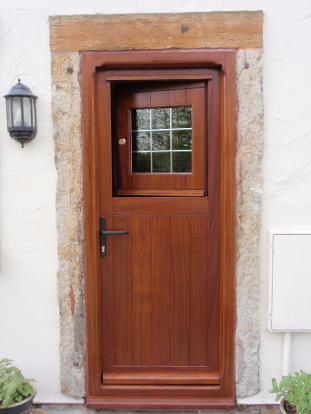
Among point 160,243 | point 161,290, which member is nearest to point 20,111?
point 160,243

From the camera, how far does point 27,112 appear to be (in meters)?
2.36

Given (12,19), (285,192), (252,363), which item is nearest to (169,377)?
(252,363)

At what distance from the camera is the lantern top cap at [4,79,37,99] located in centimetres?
231

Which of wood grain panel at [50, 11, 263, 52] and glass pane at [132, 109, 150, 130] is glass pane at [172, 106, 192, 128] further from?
wood grain panel at [50, 11, 263, 52]

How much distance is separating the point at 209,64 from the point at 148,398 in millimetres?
2135

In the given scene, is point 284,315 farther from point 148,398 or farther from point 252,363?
point 148,398

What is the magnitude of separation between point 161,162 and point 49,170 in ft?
2.35

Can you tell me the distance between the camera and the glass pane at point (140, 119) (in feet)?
8.52

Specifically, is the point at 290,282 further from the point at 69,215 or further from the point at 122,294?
the point at 69,215

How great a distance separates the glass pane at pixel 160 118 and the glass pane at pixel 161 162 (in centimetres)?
18

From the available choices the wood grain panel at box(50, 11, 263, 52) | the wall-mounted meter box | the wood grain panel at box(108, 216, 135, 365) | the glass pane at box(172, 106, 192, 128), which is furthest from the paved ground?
the wood grain panel at box(50, 11, 263, 52)

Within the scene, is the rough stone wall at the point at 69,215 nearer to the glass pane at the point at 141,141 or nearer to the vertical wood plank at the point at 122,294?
the vertical wood plank at the point at 122,294

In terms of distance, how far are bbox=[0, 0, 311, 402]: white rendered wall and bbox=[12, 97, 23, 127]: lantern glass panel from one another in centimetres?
13

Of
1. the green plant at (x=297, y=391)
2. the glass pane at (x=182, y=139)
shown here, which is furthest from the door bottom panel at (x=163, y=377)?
the glass pane at (x=182, y=139)
